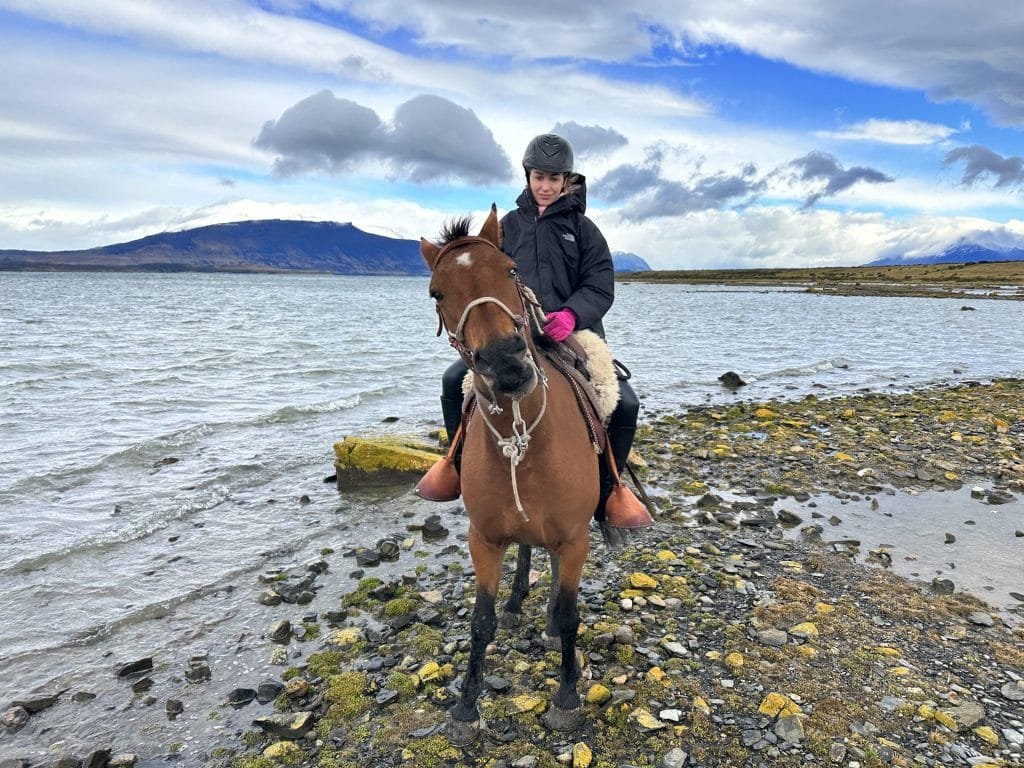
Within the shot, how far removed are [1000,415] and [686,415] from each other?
8500 millimetres

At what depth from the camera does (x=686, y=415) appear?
18375 mm

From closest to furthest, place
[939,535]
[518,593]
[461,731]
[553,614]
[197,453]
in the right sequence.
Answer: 1. [461,731]
2. [553,614]
3. [518,593]
4. [939,535]
5. [197,453]

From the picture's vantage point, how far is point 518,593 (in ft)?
23.4

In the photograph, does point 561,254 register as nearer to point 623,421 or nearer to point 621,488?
point 623,421

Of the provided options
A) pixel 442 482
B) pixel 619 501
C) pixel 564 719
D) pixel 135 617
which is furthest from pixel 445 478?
pixel 135 617

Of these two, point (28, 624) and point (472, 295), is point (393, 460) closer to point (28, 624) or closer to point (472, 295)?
point (28, 624)

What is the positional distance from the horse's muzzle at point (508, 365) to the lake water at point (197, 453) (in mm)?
4649

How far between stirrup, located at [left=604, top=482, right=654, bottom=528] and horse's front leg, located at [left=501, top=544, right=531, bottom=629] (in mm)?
1442

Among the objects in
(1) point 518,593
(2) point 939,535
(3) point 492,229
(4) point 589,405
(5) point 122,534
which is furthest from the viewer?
(5) point 122,534

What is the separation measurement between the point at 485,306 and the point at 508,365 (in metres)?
0.42

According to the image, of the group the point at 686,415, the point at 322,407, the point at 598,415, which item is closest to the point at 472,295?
the point at 598,415

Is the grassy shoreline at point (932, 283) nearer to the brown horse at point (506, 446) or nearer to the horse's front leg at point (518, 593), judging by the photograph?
the horse's front leg at point (518, 593)

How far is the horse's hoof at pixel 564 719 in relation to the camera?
17.1ft

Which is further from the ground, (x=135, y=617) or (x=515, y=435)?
(x=515, y=435)
